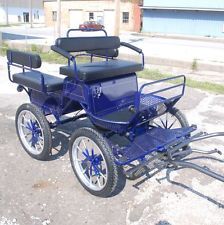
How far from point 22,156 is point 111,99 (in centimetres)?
147

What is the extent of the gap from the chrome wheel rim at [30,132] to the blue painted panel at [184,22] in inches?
1134

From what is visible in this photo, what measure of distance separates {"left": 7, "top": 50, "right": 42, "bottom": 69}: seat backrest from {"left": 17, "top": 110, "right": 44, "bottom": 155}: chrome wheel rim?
24.5 inches

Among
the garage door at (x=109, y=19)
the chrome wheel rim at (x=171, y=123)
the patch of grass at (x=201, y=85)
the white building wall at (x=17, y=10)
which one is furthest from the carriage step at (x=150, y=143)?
Result: the white building wall at (x=17, y=10)

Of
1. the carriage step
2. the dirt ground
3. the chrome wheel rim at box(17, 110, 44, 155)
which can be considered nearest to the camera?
the dirt ground

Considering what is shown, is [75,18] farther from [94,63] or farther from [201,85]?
[94,63]

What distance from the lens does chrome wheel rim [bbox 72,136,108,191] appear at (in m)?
3.65

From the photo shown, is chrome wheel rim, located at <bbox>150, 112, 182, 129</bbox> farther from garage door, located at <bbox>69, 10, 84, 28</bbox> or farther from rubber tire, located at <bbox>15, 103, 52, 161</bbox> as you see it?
garage door, located at <bbox>69, 10, 84, 28</bbox>

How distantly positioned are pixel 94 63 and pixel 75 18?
4013 cm

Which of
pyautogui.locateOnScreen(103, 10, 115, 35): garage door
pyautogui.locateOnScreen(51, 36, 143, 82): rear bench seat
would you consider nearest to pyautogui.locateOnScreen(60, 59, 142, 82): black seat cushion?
pyautogui.locateOnScreen(51, 36, 143, 82): rear bench seat

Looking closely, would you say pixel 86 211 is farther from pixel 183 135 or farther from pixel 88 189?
pixel 183 135

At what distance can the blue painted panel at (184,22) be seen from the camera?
30625 millimetres

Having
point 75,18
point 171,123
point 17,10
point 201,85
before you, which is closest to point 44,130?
point 171,123

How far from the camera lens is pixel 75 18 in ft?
140

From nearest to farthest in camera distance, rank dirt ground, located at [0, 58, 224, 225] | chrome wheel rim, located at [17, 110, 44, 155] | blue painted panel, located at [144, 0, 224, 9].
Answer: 1. dirt ground, located at [0, 58, 224, 225]
2. chrome wheel rim, located at [17, 110, 44, 155]
3. blue painted panel, located at [144, 0, 224, 9]
